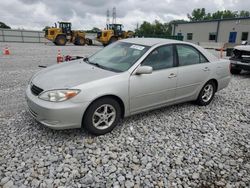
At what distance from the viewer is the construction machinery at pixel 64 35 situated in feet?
70.1

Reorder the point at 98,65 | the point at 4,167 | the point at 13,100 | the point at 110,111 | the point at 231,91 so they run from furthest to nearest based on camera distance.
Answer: the point at 231,91 → the point at 13,100 → the point at 98,65 → the point at 110,111 → the point at 4,167

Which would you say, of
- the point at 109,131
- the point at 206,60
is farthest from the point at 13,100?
the point at 206,60

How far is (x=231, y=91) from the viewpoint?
6156mm

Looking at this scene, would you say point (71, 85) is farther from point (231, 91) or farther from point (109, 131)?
point (231, 91)

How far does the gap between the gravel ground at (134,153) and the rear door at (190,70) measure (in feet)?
1.68

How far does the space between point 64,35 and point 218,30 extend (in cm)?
2475

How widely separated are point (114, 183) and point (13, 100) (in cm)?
339

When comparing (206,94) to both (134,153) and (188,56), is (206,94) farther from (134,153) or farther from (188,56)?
(134,153)

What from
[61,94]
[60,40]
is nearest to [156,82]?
[61,94]

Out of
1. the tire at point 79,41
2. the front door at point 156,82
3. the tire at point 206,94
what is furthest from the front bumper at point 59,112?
the tire at point 79,41

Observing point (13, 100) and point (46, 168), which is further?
point (13, 100)

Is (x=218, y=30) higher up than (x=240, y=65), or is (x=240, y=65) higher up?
(x=218, y=30)

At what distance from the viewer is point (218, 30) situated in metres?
33.9

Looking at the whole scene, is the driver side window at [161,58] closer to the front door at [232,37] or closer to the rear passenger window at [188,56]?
the rear passenger window at [188,56]
